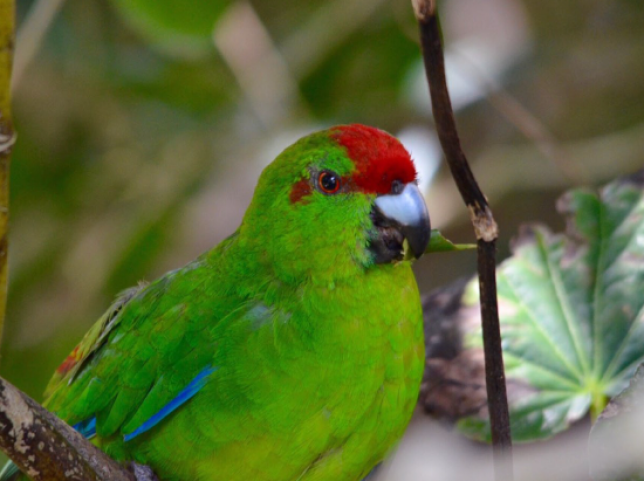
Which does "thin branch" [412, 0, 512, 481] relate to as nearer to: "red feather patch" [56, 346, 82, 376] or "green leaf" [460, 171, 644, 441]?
"green leaf" [460, 171, 644, 441]

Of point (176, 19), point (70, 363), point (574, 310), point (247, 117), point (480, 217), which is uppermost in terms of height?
point (247, 117)

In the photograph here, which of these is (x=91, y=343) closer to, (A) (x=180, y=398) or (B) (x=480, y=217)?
(A) (x=180, y=398)

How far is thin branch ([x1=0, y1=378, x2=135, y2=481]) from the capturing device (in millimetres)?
989

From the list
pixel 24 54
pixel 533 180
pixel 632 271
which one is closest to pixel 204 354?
pixel 632 271

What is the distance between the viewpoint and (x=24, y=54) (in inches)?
88.7

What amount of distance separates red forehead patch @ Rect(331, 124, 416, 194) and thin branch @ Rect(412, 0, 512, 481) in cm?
35

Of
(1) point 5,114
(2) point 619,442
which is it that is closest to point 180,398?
(1) point 5,114

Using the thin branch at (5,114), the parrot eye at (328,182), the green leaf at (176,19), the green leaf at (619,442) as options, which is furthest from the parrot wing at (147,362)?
the green leaf at (176,19)

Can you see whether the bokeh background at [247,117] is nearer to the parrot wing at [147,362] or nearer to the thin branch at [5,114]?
the parrot wing at [147,362]

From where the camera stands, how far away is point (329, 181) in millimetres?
1531

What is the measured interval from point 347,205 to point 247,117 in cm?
192

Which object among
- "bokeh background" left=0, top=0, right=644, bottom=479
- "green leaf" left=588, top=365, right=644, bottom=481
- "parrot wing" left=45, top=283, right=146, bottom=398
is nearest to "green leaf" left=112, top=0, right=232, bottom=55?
"bokeh background" left=0, top=0, right=644, bottom=479

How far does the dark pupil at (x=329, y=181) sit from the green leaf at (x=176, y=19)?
1110 mm

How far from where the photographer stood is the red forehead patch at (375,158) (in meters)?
1.50
